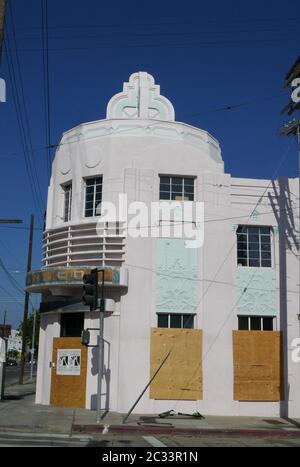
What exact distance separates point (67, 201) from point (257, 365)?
959cm

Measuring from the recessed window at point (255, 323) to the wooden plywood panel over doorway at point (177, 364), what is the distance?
1.70m

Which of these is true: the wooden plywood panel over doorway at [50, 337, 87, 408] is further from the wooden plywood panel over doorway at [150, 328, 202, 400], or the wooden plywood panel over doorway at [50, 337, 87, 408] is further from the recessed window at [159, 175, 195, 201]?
the recessed window at [159, 175, 195, 201]

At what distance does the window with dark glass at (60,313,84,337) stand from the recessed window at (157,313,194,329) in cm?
307

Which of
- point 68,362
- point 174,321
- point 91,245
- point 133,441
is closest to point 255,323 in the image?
point 174,321

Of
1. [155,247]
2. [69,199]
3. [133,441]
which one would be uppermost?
[69,199]

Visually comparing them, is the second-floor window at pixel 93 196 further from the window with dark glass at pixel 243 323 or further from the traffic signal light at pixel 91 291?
the window with dark glass at pixel 243 323

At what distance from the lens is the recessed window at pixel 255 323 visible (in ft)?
67.9

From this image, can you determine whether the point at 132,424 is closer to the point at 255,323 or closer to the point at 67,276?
the point at 67,276

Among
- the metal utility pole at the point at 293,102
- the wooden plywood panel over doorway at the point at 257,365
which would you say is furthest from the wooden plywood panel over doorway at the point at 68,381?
the metal utility pole at the point at 293,102

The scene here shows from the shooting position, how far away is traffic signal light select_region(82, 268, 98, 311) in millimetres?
16375

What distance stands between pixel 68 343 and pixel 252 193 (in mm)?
8836

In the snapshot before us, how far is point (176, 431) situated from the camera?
15664 mm

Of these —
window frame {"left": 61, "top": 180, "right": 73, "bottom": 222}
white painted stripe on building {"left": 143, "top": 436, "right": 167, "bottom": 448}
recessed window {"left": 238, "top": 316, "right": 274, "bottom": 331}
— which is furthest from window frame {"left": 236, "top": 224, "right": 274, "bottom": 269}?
white painted stripe on building {"left": 143, "top": 436, "right": 167, "bottom": 448}
